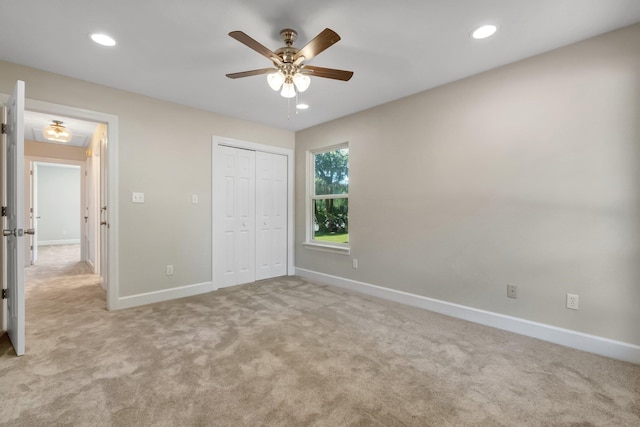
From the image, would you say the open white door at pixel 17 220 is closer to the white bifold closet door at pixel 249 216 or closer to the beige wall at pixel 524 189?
the white bifold closet door at pixel 249 216

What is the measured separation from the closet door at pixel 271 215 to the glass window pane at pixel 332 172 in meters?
0.58

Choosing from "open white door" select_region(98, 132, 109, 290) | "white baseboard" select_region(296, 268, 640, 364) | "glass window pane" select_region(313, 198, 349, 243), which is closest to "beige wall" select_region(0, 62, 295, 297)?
"open white door" select_region(98, 132, 109, 290)

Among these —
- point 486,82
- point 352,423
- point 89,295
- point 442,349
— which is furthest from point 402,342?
point 89,295

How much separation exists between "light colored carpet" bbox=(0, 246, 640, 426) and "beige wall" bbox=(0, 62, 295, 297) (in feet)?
2.26

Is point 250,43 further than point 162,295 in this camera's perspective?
No

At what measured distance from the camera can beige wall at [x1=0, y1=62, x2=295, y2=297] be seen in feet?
9.98

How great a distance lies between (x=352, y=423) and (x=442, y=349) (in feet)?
3.76

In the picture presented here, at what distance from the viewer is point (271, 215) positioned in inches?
184

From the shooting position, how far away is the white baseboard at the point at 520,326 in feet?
7.03

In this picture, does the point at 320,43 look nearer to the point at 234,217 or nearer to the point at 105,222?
the point at 234,217

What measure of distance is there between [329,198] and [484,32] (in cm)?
281

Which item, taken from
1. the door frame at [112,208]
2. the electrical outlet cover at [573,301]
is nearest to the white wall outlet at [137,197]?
the door frame at [112,208]

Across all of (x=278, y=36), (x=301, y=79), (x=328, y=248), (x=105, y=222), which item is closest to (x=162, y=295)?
(x=105, y=222)

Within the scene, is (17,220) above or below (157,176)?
below
